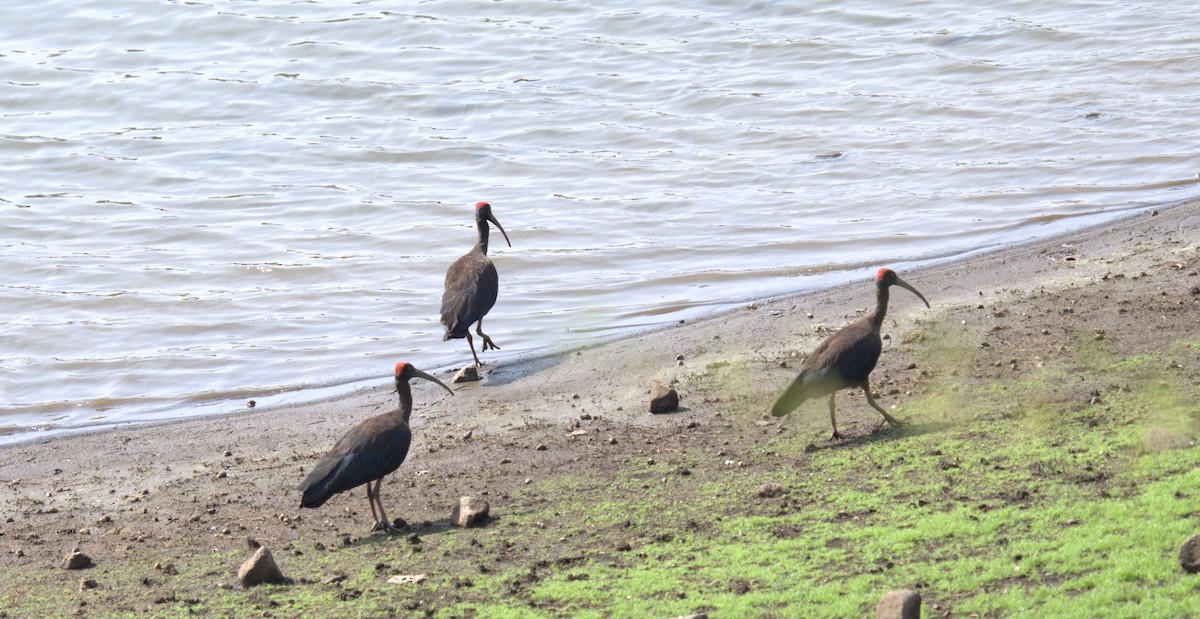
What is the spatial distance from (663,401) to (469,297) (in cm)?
303

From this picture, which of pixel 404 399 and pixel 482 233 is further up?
pixel 404 399

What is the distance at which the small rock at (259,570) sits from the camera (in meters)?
7.26

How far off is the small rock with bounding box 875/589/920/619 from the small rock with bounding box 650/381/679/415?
423cm

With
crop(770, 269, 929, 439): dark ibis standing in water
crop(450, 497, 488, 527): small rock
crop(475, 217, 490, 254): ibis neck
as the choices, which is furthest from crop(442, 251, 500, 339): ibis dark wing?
crop(450, 497, 488, 527): small rock

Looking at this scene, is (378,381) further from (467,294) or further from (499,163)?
(499,163)

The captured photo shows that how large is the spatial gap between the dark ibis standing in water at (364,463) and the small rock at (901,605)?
3.24 meters

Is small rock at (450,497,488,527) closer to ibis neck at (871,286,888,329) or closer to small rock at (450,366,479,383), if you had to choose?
ibis neck at (871,286,888,329)

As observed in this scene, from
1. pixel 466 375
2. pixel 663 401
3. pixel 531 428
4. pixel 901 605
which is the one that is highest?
pixel 901 605

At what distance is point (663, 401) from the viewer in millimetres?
9914

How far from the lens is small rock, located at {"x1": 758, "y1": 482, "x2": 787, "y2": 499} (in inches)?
308

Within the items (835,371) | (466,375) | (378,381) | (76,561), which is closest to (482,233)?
(378,381)

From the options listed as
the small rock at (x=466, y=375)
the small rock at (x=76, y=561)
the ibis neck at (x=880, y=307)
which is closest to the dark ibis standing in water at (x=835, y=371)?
the ibis neck at (x=880, y=307)

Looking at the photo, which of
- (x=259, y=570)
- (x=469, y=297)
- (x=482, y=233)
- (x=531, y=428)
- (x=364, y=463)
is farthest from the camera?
(x=482, y=233)

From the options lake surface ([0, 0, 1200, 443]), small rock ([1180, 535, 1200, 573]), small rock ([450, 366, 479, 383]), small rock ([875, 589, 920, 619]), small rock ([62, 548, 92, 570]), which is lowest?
lake surface ([0, 0, 1200, 443])
